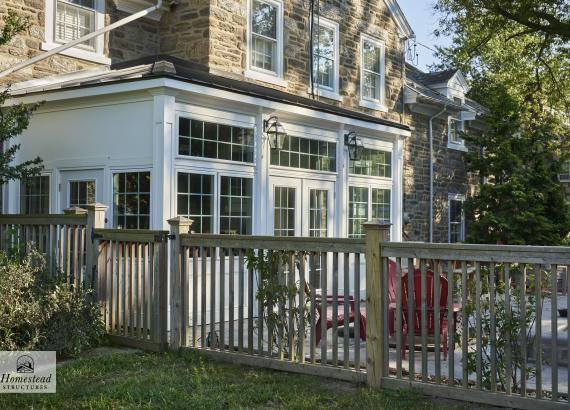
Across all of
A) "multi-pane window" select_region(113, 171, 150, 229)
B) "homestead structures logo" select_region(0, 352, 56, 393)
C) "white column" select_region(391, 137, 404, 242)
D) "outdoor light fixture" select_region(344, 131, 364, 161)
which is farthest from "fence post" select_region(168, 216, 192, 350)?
"white column" select_region(391, 137, 404, 242)

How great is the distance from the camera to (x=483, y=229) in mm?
16922

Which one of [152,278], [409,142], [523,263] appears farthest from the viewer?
[409,142]

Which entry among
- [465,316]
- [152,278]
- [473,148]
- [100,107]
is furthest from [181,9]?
[473,148]

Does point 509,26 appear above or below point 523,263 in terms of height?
above

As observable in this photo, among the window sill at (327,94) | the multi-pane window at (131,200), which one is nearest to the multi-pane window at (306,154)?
the window sill at (327,94)

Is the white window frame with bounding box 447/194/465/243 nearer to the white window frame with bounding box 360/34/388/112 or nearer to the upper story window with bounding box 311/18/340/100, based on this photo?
the white window frame with bounding box 360/34/388/112

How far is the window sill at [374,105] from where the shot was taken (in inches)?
599

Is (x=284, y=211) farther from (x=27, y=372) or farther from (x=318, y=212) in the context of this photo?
(x=27, y=372)

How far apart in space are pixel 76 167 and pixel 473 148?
14.4m

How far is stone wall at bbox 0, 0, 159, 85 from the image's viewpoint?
9.80 m

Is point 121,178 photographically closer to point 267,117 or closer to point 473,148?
point 267,117

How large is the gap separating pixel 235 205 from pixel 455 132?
37.1ft

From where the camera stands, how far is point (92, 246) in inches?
285

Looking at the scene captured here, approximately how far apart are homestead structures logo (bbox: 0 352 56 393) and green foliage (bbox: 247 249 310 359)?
1957 millimetres
